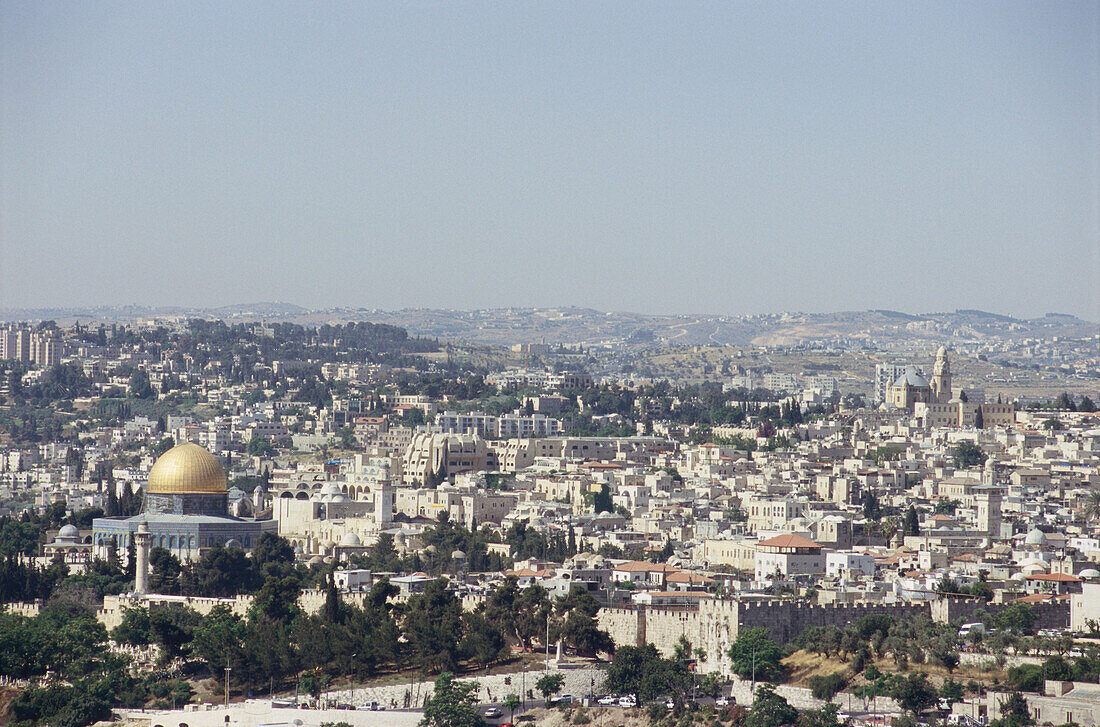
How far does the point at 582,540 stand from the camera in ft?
216

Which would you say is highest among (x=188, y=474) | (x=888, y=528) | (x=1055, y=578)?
(x=188, y=474)

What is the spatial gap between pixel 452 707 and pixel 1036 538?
2378 cm

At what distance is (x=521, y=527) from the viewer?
67.0m

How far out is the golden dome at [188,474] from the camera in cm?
6900

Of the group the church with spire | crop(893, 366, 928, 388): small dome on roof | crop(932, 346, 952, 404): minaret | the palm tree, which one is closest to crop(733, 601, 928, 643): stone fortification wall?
the palm tree

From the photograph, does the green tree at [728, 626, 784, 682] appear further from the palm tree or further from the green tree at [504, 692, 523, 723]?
the palm tree

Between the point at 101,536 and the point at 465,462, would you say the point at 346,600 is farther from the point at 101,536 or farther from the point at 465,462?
the point at 465,462

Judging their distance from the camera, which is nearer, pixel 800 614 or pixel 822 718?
pixel 822 718

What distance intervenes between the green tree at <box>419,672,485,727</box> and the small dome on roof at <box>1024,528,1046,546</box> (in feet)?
71.7

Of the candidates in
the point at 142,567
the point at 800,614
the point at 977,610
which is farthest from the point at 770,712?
the point at 142,567

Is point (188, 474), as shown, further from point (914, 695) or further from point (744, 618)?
point (914, 695)

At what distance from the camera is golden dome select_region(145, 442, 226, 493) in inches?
2717

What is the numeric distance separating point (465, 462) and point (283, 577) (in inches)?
1118

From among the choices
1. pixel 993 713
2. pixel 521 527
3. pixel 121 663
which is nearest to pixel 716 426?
pixel 521 527
